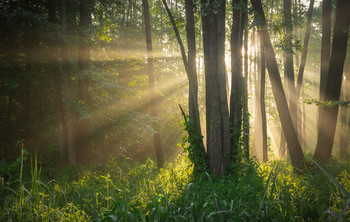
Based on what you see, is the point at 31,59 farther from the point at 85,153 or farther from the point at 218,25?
the point at 218,25

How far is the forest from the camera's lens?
3.29m

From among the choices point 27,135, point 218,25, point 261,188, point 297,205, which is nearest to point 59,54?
point 27,135

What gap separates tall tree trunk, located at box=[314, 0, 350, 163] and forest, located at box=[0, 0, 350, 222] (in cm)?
3

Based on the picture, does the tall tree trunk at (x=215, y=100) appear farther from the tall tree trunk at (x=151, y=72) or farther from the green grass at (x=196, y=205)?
the tall tree trunk at (x=151, y=72)

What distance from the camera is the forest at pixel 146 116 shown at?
3.29 meters

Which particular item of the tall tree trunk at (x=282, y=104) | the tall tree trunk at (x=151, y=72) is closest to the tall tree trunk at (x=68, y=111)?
the tall tree trunk at (x=151, y=72)

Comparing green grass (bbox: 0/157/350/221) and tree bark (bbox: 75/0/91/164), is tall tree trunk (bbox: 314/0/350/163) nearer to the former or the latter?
green grass (bbox: 0/157/350/221)

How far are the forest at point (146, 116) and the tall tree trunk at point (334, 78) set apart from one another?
3 centimetres

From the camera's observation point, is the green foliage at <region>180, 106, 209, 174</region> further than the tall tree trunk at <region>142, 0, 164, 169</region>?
No

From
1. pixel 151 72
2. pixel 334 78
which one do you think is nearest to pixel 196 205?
pixel 334 78

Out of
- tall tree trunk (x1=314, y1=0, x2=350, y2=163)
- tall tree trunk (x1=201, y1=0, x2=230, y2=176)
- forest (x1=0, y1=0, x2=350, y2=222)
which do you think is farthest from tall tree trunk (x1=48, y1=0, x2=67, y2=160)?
tall tree trunk (x1=314, y1=0, x2=350, y2=163)

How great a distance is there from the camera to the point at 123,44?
43.4 feet

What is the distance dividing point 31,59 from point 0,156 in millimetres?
4170

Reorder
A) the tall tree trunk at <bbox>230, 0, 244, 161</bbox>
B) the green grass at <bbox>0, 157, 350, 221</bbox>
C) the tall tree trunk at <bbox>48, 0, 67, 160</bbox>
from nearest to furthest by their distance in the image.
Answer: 1. the green grass at <bbox>0, 157, 350, 221</bbox>
2. the tall tree trunk at <bbox>230, 0, 244, 161</bbox>
3. the tall tree trunk at <bbox>48, 0, 67, 160</bbox>
